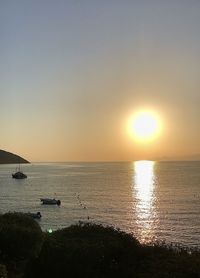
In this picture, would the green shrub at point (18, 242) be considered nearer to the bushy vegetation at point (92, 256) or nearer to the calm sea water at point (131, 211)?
the bushy vegetation at point (92, 256)

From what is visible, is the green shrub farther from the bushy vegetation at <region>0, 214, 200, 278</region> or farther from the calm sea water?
the calm sea water

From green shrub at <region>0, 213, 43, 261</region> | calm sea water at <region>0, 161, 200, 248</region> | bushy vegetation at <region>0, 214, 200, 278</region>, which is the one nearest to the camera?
bushy vegetation at <region>0, 214, 200, 278</region>

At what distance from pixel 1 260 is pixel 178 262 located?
31.3ft

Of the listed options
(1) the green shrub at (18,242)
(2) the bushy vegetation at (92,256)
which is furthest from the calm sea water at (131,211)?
(1) the green shrub at (18,242)

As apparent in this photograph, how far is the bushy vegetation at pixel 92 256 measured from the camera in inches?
890

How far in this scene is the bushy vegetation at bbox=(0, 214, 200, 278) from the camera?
2261 centimetres

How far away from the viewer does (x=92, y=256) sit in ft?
75.4

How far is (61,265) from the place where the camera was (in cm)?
2317

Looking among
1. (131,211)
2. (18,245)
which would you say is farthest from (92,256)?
(131,211)

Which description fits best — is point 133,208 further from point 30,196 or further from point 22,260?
point 22,260

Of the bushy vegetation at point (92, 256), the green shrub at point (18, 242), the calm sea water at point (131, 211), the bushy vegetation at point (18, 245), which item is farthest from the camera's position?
the calm sea water at point (131, 211)

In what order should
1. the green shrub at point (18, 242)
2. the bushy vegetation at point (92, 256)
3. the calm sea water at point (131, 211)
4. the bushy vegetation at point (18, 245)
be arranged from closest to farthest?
1. the bushy vegetation at point (92, 256)
2. the bushy vegetation at point (18, 245)
3. the green shrub at point (18, 242)
4. the calm sea water at point (131, 211)

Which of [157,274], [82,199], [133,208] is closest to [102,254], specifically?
[157,274]

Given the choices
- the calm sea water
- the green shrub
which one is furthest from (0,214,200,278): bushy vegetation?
the calm sea water
